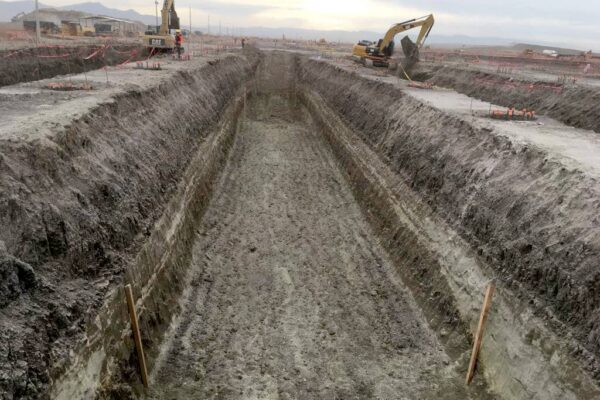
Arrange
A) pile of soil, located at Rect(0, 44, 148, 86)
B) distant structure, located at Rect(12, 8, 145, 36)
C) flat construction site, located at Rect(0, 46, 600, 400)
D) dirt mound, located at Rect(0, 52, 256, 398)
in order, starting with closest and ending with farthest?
dirt mound, located at Rect(0, 52, 256, 398) < flat construction site, located at Rect(0, 46, 600, 400) < pile of soil, located at Rect(0, 44, 148, 86) < distant structure, located at Rect(12, 8, 145, 36)

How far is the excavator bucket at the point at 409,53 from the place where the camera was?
31656 millimetres

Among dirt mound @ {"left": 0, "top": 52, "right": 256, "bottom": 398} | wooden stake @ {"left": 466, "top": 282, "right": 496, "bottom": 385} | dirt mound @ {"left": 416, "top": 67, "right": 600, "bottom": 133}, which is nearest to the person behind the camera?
dirt mound @ {"left": 0, "top": 52, "right": 256, "bottom": 398}

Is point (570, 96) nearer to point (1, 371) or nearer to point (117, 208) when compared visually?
point (117, 208)

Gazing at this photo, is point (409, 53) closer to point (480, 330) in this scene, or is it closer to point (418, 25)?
point (418, 25)

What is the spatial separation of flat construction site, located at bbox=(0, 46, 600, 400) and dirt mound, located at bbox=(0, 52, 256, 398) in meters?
0.03

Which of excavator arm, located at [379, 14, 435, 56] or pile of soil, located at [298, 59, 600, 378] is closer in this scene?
pile of soil, located at [298, 59, 600, 378]

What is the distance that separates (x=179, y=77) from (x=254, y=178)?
5.73 metres

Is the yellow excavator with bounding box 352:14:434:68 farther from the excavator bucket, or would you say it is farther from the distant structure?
the distant structure

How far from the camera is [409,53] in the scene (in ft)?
105

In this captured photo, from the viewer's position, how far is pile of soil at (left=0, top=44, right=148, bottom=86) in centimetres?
2294

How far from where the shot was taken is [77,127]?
9156 mm

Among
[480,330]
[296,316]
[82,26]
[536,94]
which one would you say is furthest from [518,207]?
[82,26]

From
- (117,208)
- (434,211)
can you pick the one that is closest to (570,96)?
(434,211)

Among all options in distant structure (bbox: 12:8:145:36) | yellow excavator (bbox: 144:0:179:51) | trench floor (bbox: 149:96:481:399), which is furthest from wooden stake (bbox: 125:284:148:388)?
distant structure (bbox: 12:8:145:36)
